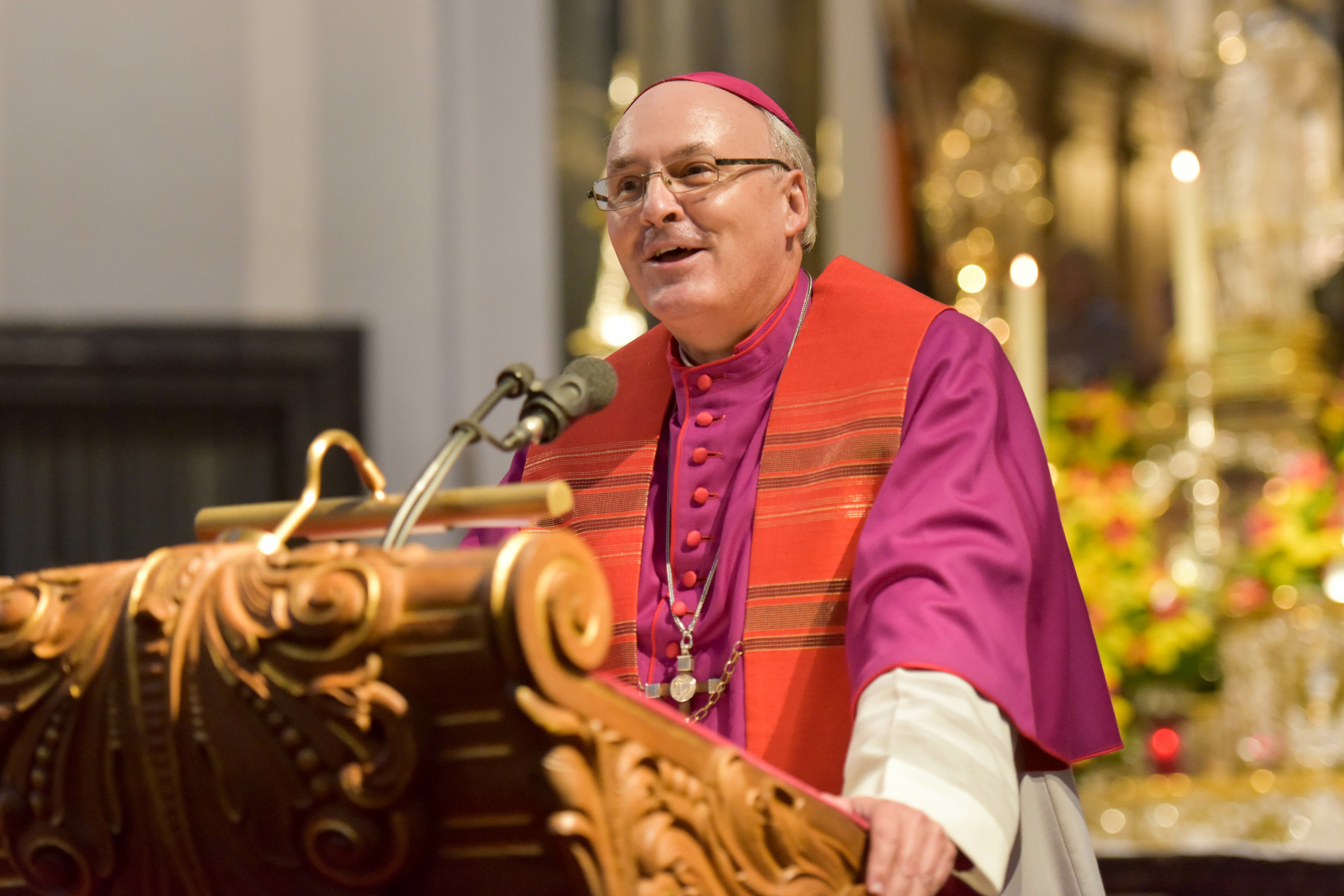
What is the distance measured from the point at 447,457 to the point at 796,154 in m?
1.05

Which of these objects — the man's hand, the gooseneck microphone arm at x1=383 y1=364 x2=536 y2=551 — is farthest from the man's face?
the man's hand

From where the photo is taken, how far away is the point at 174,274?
5.96m

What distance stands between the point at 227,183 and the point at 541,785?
208 inches

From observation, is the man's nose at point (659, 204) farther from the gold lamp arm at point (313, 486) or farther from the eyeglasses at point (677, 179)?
the gold lamp arm at point (313, 486)

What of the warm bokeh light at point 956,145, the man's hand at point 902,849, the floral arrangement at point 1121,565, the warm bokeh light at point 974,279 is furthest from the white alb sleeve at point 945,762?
the warm bokeh light at point 956,145

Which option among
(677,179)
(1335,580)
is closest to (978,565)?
(677,179)

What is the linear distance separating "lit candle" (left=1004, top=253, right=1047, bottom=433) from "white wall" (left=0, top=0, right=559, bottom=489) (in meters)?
2.01

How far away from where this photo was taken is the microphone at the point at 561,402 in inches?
60.9

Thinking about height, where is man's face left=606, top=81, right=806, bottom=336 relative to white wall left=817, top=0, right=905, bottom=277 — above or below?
below

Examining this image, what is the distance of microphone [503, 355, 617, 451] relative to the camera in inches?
60.9

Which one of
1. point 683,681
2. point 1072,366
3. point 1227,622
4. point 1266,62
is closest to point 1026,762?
point 683,681

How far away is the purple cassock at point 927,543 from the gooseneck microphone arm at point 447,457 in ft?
1.53

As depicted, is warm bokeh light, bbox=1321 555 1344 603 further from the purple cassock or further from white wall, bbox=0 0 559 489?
white wall, bbox=0 0 559 489

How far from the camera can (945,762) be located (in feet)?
5.06
